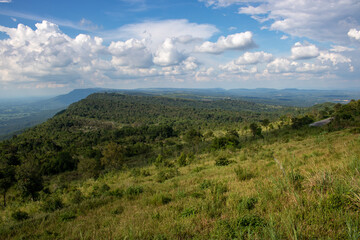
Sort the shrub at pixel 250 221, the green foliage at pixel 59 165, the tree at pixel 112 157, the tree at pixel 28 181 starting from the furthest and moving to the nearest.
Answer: the green foliage at pixel 59 165 < the tree at pixel 112 157 < the tree at pixel 28 181 < the shrub at pixel 250 221

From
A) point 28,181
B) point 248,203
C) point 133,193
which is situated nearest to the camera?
point 248,203

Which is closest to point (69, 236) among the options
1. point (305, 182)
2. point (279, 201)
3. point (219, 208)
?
point (219, 208)

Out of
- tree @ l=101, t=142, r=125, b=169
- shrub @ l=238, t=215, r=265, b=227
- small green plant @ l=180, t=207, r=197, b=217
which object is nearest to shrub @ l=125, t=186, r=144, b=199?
small green plant @ l=180, t=207, r=197, b=217

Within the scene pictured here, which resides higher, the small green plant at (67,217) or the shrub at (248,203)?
the shrub at (248,203)

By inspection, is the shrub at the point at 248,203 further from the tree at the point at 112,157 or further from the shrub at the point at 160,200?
the tree at the point at 112,157

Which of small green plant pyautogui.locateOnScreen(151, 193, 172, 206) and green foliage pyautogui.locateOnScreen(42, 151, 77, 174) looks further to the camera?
green foliage pyautogui.locateOnScreen(42, 151, 77, 174)

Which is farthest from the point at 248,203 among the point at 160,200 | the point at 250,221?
the point at 160,200

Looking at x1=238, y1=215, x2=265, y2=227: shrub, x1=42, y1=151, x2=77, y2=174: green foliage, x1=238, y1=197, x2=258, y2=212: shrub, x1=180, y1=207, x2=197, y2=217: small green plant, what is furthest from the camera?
x1=42, y1=151, x2=77, y2=174: green foliage

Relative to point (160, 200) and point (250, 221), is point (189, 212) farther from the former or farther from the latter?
point (160, 200)

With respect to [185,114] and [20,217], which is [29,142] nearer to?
A: [20,217]

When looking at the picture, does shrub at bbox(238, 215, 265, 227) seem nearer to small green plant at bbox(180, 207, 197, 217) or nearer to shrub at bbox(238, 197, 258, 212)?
shrub at bbox(238, 197, 258, 212)

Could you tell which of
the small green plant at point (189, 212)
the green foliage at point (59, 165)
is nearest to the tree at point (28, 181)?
the small green plant at point (189, 212)

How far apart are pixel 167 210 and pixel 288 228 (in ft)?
9.97

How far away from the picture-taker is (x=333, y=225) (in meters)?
3.04
